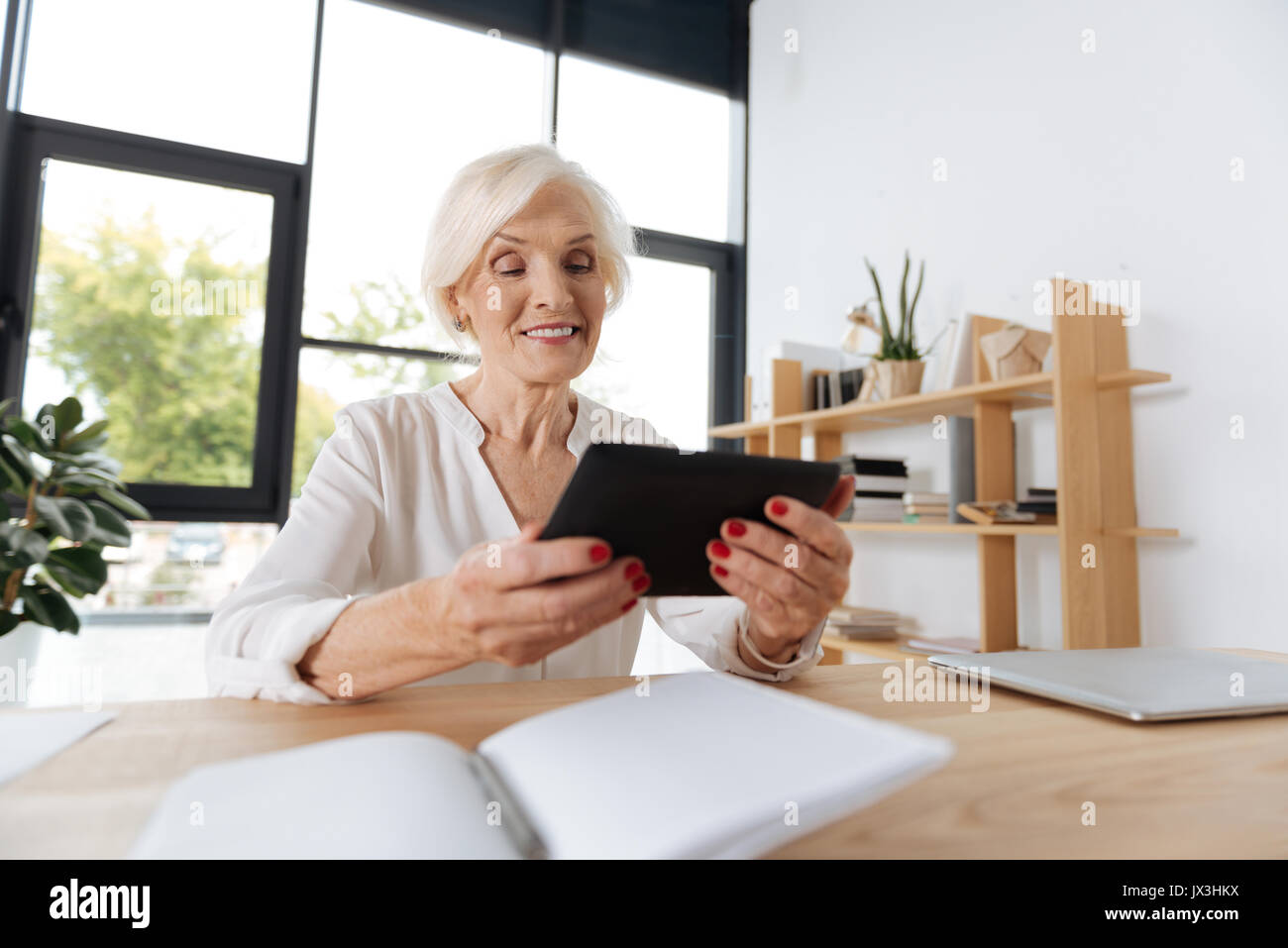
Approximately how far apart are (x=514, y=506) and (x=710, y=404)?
109 inches

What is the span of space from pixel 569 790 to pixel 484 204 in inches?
42.2

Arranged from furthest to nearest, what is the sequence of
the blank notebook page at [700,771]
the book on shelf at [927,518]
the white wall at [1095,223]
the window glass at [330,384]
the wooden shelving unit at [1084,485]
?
the window glass at [330,384] < the book on shelf at [927,518] < the wooden shelving unit at [1084,485] < the white wall at [1095,223] < the blank notebook page at [700,771]

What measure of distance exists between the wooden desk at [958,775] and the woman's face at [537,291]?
0.63m

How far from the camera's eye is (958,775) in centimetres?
61

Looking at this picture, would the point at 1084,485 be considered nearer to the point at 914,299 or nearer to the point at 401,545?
the point at 914,299

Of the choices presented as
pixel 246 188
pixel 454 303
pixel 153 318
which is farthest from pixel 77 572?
pixel 454 303

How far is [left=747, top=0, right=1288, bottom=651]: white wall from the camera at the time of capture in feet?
6.25

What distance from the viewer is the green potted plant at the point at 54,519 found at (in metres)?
2.20

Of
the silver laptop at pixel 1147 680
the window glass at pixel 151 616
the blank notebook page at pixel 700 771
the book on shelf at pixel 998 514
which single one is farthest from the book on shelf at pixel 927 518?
the window glass at pixel 151 616

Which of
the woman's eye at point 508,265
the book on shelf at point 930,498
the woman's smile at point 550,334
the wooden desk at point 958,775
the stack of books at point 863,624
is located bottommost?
the stack of books at point 863,624

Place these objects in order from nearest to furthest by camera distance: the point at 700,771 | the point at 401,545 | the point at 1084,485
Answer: the point at 700,771
the point at 401,545
the point at 1084,485

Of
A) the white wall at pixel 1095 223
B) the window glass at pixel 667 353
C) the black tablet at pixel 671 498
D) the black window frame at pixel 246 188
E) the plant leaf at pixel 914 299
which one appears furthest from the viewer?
the window glass at pixel 667 353

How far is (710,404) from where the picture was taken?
3994mm

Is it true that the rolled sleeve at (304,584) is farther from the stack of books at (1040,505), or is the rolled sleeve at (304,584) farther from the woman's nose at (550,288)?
the stack of books at (1040,505)
